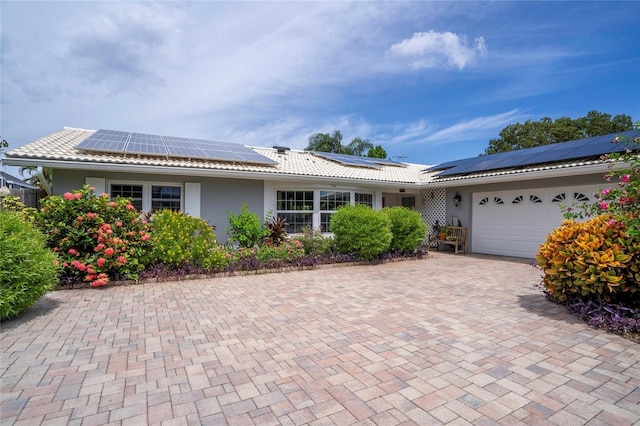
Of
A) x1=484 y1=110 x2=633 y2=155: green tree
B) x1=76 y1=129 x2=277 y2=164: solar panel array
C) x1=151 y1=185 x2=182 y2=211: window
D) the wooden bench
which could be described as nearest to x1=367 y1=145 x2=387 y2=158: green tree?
x1=484 y1=110 x2=633 y2=155: green tree

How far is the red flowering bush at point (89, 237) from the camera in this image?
641 cm

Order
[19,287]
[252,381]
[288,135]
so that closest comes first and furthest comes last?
[252,381]
[19,287]
[288,135]

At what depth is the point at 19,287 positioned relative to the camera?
434 cm

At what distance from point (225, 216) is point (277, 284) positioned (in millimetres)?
4283

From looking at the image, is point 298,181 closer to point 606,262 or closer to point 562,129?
point 606,262

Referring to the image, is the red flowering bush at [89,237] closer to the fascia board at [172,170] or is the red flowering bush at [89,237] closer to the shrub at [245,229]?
the fascia board at [172,170]

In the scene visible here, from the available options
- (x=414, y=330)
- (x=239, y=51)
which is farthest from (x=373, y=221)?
(x=239, y=51)

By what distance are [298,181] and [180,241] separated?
5110mm

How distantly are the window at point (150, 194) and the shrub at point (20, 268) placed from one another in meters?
→ 4.47

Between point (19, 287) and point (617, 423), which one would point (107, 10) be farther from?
point (617, 423)

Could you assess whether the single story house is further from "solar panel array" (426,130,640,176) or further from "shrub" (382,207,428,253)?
"shrub" (382,207,428,253)

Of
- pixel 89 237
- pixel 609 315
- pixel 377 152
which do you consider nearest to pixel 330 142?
pixel 377 152

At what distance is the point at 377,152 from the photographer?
32562 mm

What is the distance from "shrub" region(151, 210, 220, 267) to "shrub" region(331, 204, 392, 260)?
3.89m
